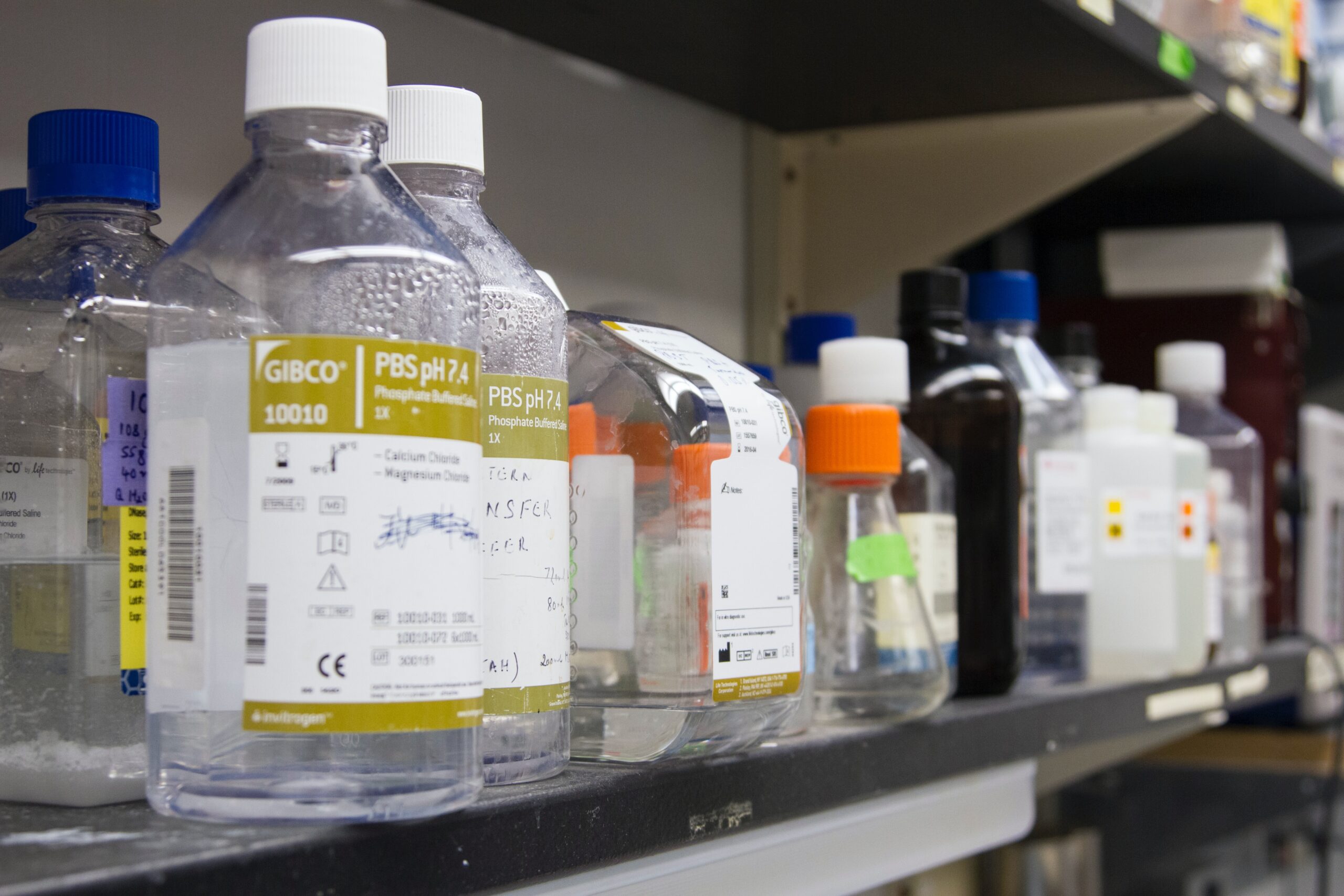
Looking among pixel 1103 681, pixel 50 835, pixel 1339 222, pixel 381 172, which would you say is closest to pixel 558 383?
pixel 381 172

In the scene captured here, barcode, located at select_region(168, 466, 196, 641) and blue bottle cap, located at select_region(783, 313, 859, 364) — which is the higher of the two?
blue bottle cap, located at select_region(783, 313, 859, 364)

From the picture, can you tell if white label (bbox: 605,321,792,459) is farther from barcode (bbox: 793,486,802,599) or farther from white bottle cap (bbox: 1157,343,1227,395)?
white bottle cap (bbox: 1157,343,1227,395)

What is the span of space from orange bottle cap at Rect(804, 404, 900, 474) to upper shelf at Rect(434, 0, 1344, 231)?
1.12ft

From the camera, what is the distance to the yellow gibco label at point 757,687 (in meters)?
0.66

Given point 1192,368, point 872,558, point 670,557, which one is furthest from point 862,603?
point 1192,368

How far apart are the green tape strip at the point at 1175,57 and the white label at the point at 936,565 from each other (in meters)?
0.47

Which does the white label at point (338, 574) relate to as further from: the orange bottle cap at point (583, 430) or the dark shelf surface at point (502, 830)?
the orange bottle cap at point (583, 430)

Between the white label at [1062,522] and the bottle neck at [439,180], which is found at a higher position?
the bottle neck at [439,180]

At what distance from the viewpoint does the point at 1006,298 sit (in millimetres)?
1238

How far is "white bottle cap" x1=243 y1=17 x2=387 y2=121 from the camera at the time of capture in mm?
535

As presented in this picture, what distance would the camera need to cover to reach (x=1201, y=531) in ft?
4.25

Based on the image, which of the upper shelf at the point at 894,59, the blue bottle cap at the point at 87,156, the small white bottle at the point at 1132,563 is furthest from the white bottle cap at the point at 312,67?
the small white bottle at the point at 1132,563

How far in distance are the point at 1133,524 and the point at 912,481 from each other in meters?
0.35
